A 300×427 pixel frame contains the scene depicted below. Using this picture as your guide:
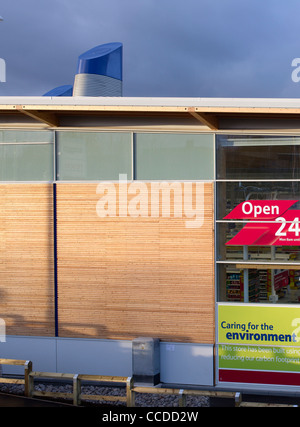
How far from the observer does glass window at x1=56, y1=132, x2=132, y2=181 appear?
13844 millimetres

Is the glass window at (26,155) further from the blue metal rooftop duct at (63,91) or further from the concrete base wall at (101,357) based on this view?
the blue metal rooftop duct at (63,91)

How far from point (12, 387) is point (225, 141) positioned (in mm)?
6689

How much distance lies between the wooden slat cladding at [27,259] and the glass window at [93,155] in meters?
0.66

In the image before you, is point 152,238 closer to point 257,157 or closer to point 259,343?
point 257,157

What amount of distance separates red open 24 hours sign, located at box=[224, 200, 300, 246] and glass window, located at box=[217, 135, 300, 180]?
56 centimetres

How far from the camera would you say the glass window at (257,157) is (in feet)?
42.7

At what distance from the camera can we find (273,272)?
42.8ft

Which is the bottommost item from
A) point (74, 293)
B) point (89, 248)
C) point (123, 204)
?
point (74, 293)

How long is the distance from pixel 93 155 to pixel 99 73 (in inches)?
155

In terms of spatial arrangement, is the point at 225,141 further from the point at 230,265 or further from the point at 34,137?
the point at 34,137

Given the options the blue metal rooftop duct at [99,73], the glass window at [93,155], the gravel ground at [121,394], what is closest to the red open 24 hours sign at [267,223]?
the glass window at [93,155]

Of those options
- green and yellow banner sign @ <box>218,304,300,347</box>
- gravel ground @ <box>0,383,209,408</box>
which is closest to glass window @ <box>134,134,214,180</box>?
green and yellow banner sign @ <box>218,304,300,347</box>

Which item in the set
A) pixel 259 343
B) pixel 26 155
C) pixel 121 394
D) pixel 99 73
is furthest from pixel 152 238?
pixel 99 73

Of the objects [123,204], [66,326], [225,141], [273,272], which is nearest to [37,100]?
[123,204]
